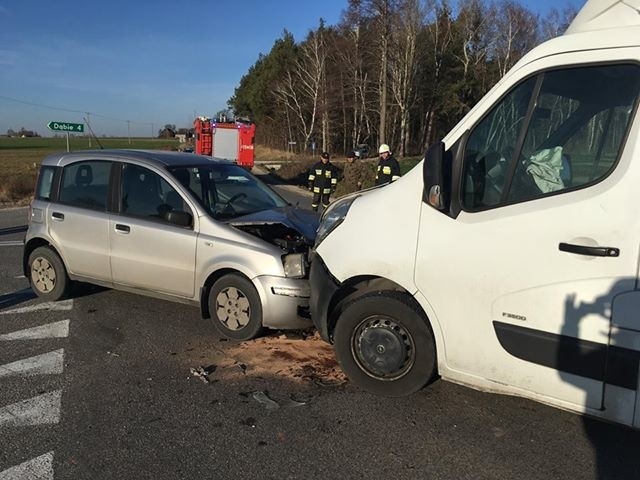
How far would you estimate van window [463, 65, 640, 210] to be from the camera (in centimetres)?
295

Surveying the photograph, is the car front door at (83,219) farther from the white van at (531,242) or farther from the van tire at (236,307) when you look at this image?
the white van at (531,242)

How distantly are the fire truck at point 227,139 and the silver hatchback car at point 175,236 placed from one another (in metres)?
19.5

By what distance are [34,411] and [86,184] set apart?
2963mm

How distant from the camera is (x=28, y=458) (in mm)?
3189

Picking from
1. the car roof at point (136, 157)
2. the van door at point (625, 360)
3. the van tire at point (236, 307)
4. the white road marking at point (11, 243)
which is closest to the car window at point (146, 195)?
the car roof at point (136, 157)

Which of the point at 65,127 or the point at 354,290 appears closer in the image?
the point at 354,290

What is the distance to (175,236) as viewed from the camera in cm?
532

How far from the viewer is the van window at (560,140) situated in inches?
116

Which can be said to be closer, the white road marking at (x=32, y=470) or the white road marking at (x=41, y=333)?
the white road marking at (x=32, y=470)

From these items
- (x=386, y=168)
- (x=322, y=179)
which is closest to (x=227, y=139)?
(x=322, y=179)

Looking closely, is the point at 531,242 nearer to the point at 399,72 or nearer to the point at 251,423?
the point at 251,423

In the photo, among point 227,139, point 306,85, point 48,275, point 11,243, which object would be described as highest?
point 306,85

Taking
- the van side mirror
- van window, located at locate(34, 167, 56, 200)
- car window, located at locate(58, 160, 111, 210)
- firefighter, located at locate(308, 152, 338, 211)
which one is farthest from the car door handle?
firefighter, located at locate(308, 152, 338, 211)

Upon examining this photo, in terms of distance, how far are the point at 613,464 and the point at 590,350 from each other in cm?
77
